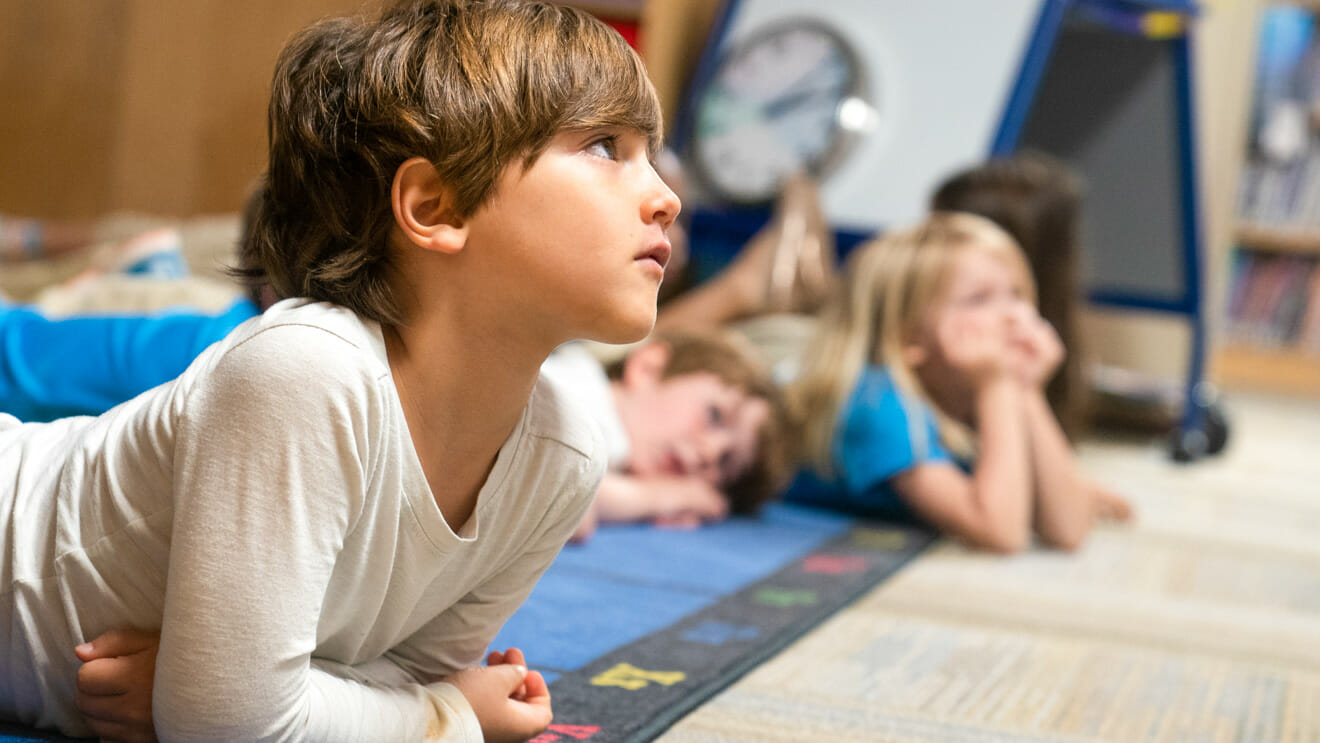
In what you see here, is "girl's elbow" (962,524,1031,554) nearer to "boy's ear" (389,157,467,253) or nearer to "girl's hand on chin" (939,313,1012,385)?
"girl's hand on chin" (939,313,1012,385)

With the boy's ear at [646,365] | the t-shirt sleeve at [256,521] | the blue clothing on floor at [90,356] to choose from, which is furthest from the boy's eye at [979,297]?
the t-shirt sleeve at [256,521]

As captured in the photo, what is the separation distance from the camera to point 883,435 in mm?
1378

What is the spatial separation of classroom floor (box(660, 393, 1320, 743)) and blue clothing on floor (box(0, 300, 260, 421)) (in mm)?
521

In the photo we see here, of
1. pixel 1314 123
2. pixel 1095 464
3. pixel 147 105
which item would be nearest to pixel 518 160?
pixel 1095 464

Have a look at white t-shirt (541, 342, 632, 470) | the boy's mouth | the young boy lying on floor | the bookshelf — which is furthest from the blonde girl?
the bookshelf

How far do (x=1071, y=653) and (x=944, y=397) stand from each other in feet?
1.88

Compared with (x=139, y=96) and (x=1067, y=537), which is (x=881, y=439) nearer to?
(x=1067, y=537)

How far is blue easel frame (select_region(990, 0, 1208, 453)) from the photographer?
1.95 m

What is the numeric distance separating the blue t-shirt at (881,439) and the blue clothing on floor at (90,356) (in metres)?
0.72

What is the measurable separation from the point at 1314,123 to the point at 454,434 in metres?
3.54

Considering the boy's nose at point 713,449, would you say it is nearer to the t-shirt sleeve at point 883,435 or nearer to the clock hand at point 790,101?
the t-shirt sleeve at point 883,435

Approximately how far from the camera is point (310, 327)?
20.0 inches

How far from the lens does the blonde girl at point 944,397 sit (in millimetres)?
1360

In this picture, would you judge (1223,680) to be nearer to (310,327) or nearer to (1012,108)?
(310,327)
